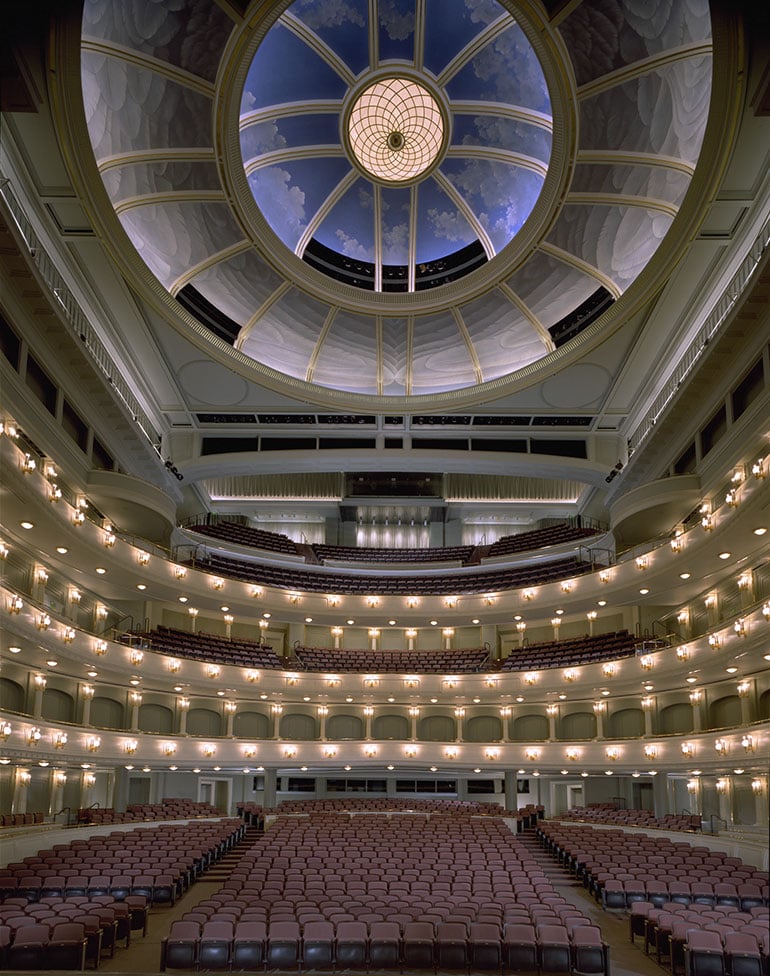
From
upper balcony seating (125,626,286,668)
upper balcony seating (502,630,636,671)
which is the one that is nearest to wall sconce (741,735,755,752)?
upper balcony seating (502,630,636,671)

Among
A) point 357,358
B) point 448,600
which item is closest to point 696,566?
point 448,600

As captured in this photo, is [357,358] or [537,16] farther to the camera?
[357,358]

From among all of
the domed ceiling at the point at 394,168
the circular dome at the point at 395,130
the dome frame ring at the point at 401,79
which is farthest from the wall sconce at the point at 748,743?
the circular dome at the point at 395,130

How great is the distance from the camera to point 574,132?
22.3 meters

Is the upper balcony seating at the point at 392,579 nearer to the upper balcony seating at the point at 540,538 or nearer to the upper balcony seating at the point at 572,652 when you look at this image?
the upper balcony seating at the point at 540,538

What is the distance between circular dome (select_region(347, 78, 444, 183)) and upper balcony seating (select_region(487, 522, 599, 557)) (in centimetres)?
1759

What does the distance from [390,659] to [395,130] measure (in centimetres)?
2073

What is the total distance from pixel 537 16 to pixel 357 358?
1362 centimetres

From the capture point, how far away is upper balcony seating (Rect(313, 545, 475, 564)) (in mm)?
39772

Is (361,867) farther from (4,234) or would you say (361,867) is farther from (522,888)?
(4,234)

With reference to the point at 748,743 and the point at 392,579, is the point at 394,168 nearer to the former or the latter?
the point at 392,579

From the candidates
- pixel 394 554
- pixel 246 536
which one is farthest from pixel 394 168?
pixel 394 554

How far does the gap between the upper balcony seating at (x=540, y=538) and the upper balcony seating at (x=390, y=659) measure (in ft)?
19.4

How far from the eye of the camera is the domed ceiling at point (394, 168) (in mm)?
20250
